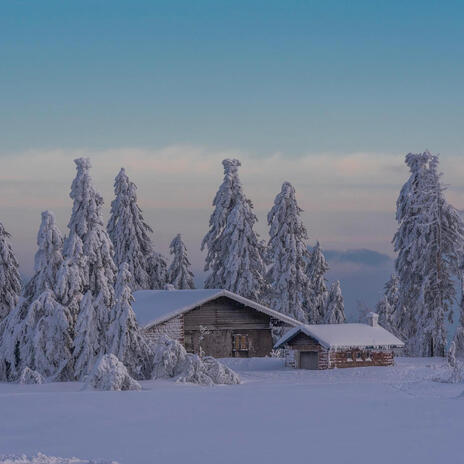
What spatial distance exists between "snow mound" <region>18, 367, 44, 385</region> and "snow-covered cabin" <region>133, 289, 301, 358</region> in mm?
13720

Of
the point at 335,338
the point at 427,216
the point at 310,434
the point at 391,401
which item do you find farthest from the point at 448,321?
the point at 310,434

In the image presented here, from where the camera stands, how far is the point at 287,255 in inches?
2384

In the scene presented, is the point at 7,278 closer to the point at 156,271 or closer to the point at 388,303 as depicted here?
the point at 156,271

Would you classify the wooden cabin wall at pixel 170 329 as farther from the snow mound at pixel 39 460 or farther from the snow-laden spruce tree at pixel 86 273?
the snow mound at pixel 39 460

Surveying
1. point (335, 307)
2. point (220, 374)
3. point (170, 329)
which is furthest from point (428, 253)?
point (220, 374)

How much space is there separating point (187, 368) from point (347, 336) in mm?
14340

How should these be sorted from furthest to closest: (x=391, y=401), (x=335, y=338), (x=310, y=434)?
(x=335, y=338), (x=391, y=401), (x=310, y=434)

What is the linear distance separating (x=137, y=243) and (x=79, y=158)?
92.2 ft

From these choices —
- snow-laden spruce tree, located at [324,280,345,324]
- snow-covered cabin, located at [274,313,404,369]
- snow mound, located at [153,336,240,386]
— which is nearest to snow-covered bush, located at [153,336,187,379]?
snow mound, located at [153,336,240,386]

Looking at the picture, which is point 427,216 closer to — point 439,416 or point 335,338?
point 335,338

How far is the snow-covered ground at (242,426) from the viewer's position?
12.5m

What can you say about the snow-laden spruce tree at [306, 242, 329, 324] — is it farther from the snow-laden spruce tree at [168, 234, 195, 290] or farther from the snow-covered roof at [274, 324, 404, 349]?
the snow-covered roof at [274, 324, 404, 349]

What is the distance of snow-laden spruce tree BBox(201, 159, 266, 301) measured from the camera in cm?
6000

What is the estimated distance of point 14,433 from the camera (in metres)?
15.0
